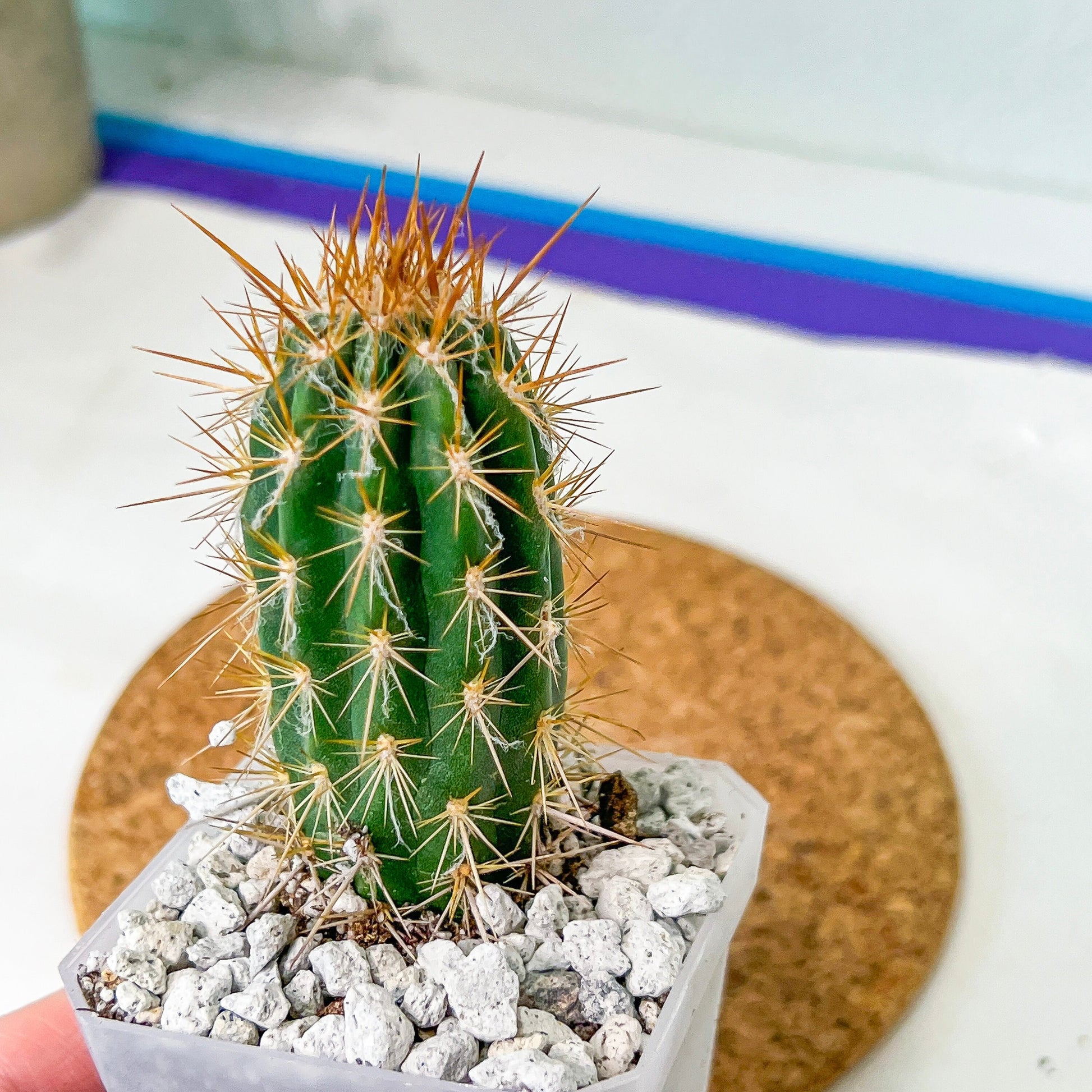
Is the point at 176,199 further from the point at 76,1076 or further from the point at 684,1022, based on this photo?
the point at 684,1022

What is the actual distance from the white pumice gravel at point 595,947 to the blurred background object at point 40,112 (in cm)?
121

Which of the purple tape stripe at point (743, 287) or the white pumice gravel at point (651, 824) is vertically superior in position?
the purple tape stripe at point (743, 287)

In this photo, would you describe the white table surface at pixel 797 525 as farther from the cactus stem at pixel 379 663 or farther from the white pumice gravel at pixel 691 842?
the cactus stem at pixel 379 663

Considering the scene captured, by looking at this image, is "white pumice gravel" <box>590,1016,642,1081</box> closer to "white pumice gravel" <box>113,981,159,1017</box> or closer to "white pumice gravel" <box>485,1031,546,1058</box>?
"white pumice gravel" <box>485,1031,546,1058</box>

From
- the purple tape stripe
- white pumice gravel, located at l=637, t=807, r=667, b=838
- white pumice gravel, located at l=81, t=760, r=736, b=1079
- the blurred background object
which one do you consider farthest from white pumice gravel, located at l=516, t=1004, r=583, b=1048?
the blurred background object

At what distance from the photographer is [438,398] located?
0.41 meters

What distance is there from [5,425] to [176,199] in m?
0.48

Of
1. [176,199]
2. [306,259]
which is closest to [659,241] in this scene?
[306,259]

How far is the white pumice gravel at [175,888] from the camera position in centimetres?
49

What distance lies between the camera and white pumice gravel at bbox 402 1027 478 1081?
1.39ft

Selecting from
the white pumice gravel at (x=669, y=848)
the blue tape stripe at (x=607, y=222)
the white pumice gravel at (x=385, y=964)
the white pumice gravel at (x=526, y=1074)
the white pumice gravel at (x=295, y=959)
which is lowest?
the white pumice gravel at (x=526, y=1074)

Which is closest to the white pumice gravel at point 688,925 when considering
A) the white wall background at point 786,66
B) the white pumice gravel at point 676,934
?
the white pumice gravel at point 676,934

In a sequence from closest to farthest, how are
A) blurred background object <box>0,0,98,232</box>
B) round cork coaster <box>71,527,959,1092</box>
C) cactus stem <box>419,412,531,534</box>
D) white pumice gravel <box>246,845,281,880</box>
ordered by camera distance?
cactus stem <box>419,412,531,534</box>
white pumice gravel <box>246,845,281,880</box>
round cork coaster <box>71,527,959,1092</box>
blurred background object <box>0,0,98,232</box>

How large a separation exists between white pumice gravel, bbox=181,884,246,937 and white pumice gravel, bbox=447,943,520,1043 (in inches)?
3.4
